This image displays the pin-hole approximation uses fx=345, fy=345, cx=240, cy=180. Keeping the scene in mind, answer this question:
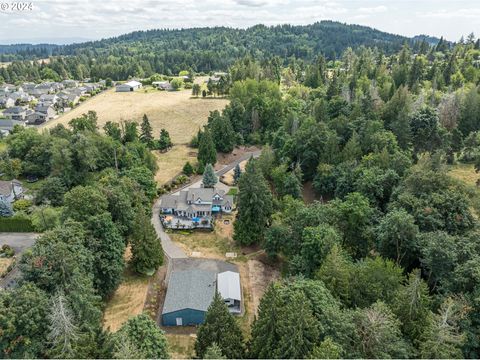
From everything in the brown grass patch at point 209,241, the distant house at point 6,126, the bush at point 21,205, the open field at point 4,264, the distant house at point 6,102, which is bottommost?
the open field at point 4,264

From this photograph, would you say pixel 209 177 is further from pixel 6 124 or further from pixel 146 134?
pixel 6 124

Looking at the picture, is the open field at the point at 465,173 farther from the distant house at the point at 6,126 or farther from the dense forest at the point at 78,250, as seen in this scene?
the distant house at the point at 6,126

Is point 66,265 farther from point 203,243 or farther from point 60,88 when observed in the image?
point 60,88

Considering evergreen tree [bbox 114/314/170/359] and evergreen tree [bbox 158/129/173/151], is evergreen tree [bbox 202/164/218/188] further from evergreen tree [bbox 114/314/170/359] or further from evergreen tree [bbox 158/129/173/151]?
evergreen tree [bbox 114/314/170/359]

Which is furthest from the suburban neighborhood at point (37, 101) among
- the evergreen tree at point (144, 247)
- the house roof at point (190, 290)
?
the house roof at point (190, 290)

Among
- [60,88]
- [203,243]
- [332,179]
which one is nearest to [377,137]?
[332,179]

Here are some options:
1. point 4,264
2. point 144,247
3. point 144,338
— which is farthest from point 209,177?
point 144,338

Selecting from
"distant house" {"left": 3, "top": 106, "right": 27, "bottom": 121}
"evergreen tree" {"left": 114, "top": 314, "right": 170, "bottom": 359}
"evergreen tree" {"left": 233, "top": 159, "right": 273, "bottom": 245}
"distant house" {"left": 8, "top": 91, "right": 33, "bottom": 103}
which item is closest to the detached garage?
"evergreen tree" {"left": 233, "top": 159, "right": 273, "bottom": 245}
